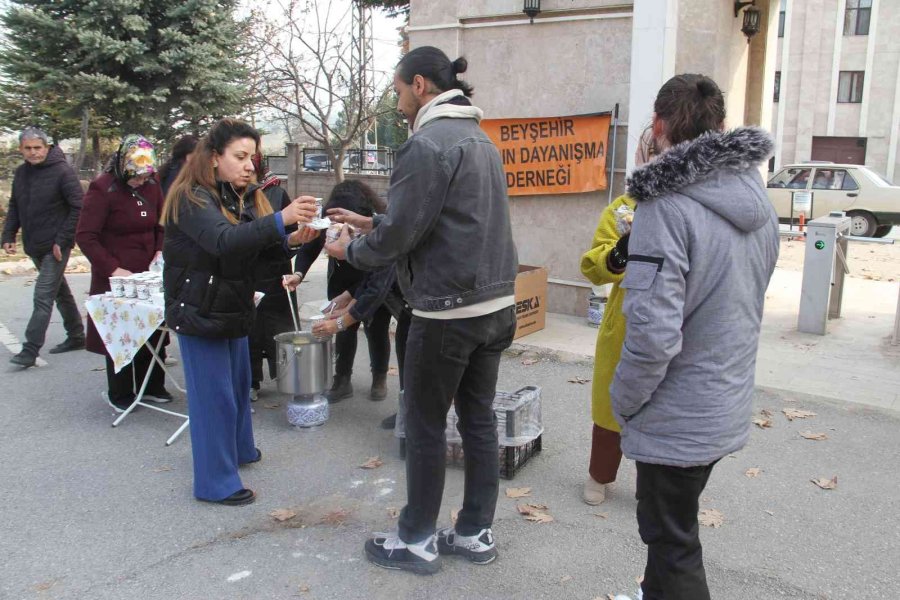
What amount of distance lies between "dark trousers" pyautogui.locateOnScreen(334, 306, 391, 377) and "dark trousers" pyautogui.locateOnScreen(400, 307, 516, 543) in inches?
90.3

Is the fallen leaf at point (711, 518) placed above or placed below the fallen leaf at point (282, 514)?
above

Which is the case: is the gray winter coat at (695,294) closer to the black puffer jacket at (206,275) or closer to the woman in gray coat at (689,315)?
the woman in gray coat at (689,315)

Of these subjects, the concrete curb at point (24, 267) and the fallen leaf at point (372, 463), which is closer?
the fallen leaf at point (372, 463)

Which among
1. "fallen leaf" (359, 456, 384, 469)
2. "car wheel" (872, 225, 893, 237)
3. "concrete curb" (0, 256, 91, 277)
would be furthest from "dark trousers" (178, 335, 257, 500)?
"car wheel" (872, 225, 893, 237)

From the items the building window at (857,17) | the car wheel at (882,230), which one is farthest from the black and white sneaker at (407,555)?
the building window at (857,17)

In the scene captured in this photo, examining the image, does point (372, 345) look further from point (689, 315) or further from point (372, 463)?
point (689, 315)

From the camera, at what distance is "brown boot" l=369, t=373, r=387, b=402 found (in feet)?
18.9

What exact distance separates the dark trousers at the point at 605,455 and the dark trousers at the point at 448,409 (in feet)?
2.55

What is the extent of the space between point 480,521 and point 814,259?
5319 millimetres

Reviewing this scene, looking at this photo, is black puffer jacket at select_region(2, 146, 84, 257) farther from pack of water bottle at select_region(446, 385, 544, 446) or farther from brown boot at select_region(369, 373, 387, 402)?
pack of water bottle at select_region(446, 385, 544, 446)

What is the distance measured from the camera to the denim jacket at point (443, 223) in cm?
292

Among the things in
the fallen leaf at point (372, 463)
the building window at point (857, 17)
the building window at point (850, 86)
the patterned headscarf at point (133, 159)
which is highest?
the building window at point (857, 17)

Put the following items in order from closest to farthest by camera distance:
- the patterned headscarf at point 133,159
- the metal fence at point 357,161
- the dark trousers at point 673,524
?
the dark trousers at point 673,524, the patterned headscarf at point 133,159, the metal fence at point 357,161

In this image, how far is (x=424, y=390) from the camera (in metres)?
3.07
